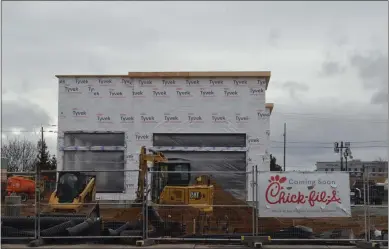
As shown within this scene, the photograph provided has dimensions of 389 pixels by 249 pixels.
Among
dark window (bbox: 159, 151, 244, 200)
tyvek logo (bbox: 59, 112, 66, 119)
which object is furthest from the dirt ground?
tyvek logo (bbox: 59, 112, 66, 119)

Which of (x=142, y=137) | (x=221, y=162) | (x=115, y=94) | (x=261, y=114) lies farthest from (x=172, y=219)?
(x=115, y=94)

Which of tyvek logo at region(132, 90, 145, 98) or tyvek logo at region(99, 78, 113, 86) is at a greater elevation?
tyvek logo at region(99, 78, 113, 86)

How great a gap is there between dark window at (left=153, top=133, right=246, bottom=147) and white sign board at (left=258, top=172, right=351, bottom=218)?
1648cm

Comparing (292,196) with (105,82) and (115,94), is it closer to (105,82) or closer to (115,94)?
(115,94)

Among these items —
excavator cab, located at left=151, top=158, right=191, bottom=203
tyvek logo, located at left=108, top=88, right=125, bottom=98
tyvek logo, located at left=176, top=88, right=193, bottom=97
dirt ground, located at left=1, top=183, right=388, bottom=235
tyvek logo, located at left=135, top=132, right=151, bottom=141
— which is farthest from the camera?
tyvek logo, located at left=108, top=88, right=125, bottom=98

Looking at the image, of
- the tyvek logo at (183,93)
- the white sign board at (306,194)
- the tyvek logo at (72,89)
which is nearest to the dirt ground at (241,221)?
the white sign board at (306,194)

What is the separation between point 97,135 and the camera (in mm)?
30922

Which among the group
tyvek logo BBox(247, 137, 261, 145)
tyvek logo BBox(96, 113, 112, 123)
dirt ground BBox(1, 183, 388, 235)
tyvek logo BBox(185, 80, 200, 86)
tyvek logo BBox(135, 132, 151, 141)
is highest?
tyvek logo BBox(185, 80, 200, 86)

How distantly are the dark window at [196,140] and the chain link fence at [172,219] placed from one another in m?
8.15

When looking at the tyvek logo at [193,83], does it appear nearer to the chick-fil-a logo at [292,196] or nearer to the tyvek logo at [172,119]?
the tyvek logo at [172,119]

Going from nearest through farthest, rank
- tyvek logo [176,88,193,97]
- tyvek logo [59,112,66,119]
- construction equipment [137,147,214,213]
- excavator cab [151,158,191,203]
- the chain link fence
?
the chain link fence, construction equipment [137,147,214,213], excavator cab [151,158,191,203], tyvek logo [176,88,193,97], tyvek logo [59,112,66,119]

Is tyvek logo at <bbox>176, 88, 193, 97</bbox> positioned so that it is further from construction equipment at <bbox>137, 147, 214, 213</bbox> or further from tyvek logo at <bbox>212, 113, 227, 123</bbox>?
construction equipment at <bbox>137, 147, 214, 213</bbox>

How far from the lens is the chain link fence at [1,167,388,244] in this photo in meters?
14.2

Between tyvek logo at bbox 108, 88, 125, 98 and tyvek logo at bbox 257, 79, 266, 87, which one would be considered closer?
tyvek logo at bbox 257, 79, 266, 87
